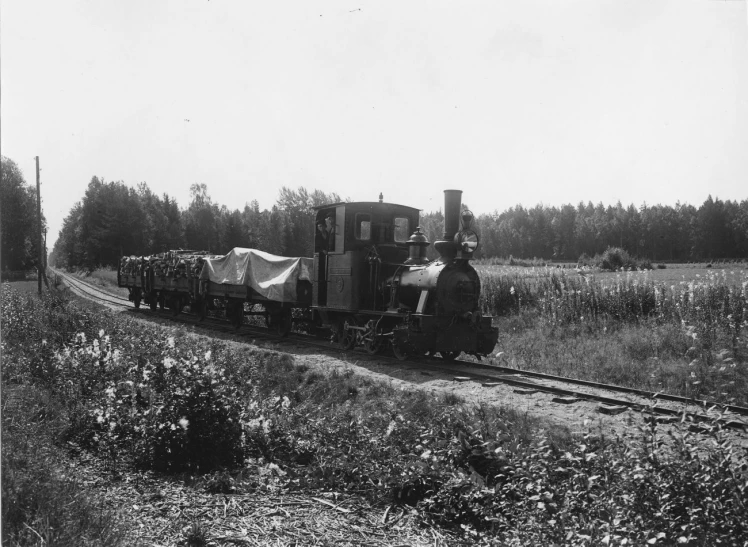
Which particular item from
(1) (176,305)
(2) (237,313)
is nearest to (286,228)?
(1) (176,305)

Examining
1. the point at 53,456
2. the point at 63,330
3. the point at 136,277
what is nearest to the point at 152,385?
the point at 53,456

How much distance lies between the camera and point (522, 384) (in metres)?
9.09

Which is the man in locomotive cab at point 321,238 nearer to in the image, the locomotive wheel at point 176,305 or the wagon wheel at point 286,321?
the wagon wheel at point 286,321

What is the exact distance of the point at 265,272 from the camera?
15680 millimetres

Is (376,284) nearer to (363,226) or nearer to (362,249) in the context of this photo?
(362,249)

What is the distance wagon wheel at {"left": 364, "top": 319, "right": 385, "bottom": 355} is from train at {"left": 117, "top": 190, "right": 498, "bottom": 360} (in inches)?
0.9

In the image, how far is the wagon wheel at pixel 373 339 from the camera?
39.3ft

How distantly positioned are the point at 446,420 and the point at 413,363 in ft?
15.8

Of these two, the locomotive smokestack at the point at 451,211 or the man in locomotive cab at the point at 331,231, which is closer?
the locomotive smokestack at the point at 451,211

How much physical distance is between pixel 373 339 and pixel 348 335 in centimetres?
113

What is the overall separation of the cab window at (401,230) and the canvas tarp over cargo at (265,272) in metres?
2.64

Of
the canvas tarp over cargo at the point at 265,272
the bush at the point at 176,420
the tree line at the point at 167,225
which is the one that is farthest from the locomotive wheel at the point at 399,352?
the tree line at the point at 167,225

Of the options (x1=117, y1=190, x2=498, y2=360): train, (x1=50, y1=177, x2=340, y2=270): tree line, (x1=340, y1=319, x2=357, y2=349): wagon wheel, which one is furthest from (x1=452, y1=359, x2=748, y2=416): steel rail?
(x1=50, y1=177, x2=340, y2=270): tree line

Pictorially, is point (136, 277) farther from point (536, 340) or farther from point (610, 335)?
point (610, 335)
